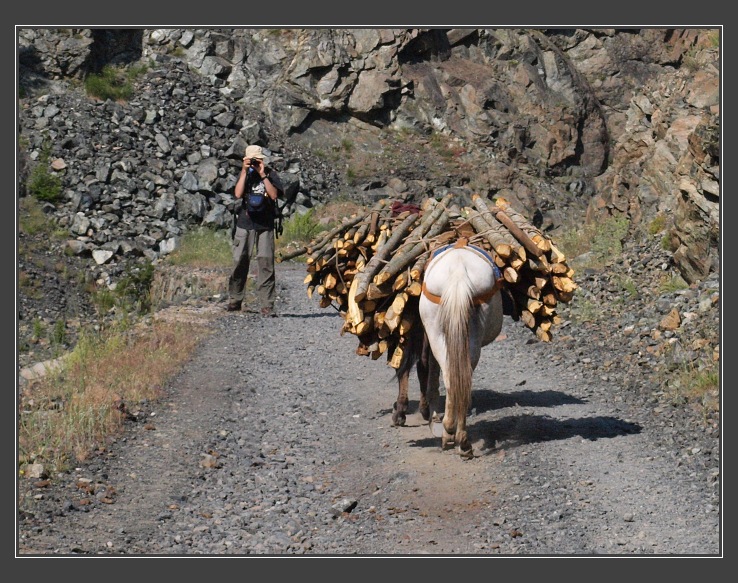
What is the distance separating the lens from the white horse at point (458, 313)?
8.64 metres

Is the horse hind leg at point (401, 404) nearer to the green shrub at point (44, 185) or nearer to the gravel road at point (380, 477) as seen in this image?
the gravel road at point (380, 477)

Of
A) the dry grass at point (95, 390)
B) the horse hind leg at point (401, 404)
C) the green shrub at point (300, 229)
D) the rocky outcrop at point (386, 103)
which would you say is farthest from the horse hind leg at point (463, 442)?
the rocky outcrop at point (386, 103)

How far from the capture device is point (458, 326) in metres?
8.63

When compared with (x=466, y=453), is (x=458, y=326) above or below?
above

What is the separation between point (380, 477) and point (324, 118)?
2614cm

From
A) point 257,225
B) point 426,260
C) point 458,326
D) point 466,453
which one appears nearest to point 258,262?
point 257,225

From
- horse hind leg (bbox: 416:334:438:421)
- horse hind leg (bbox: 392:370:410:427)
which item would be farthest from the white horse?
horse hind leg (bbox: 392:370:410:427)

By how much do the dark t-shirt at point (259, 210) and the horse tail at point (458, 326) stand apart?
734cm

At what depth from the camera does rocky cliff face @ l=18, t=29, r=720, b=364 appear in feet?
92.5

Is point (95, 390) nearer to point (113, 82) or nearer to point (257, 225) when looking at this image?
point (257, 225)

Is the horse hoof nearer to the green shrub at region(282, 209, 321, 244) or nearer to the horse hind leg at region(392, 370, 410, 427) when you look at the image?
the horse hind leg at region(392, 370, 410, 427)

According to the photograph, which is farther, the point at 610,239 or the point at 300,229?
the point at 300,229

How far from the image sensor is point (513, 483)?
28.5ft

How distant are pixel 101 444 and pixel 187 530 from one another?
7.21 feet
